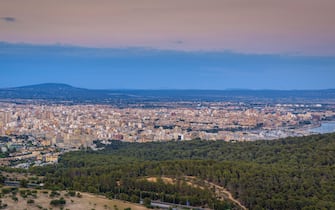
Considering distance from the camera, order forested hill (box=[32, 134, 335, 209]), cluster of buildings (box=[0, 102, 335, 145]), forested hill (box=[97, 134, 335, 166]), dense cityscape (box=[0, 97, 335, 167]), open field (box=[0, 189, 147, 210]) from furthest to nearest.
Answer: cluster of buildings (box=[0, 102, 335, 145])
dense cityscape (box=[0, 97, 335, 167])
forested hill (box=[97, 134, 335, 166])
forested hill (box=[32, 134, 335, 209])
open field (box=[0, 189, 147, 210])

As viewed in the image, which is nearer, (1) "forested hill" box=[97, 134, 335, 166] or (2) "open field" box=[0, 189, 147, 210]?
(2) "open field" box=[0, 189, 147, 210]

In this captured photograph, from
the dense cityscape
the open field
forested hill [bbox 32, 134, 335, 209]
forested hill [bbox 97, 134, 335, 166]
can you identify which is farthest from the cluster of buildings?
the open field

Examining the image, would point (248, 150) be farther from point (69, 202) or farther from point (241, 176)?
point (69, 202)

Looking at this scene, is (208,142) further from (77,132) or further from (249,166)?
(77,132)

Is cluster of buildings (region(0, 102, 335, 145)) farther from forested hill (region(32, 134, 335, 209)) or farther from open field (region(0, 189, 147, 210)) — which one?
open field (region(0, 189, 147, 210))

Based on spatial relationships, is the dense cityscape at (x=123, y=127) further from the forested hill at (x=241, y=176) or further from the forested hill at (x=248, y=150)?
the forested hill at (x=241, y=176)

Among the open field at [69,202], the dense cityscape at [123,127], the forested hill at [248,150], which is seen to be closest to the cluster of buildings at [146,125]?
the dense cityscape at [123,127]
